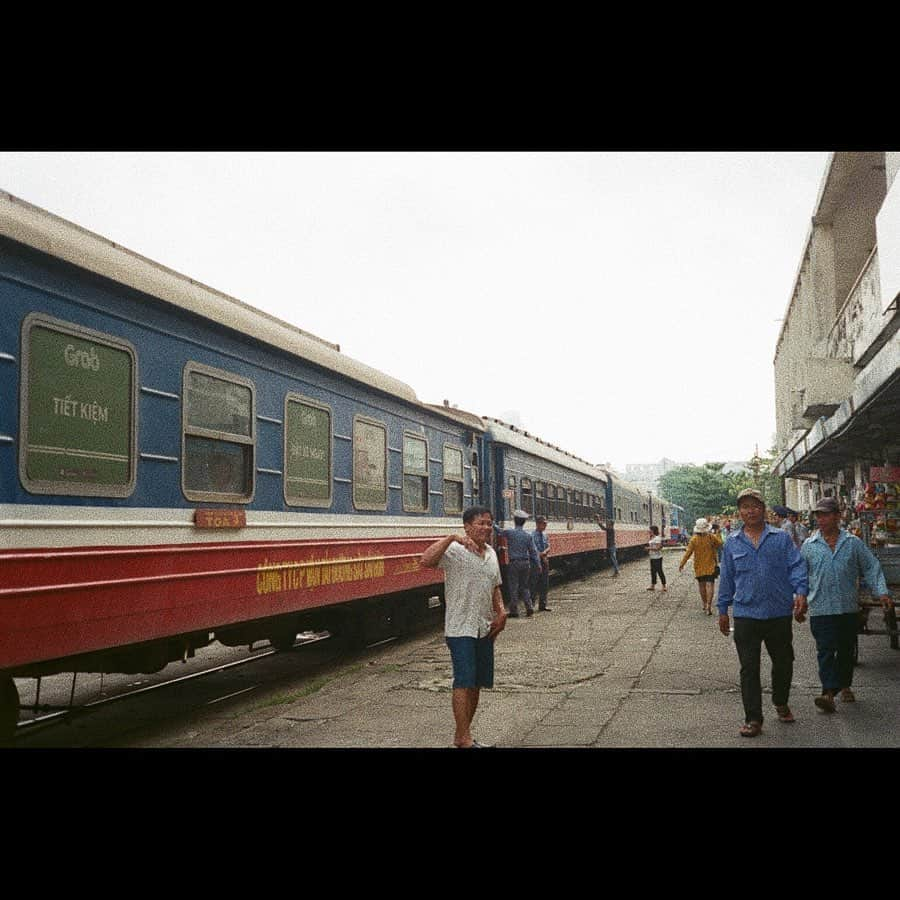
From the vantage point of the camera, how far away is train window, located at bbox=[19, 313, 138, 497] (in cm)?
571

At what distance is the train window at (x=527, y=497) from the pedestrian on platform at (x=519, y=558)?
2562mm

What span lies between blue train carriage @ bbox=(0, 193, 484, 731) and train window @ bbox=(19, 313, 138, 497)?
12 mm

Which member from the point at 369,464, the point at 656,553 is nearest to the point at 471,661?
the point at 369,464

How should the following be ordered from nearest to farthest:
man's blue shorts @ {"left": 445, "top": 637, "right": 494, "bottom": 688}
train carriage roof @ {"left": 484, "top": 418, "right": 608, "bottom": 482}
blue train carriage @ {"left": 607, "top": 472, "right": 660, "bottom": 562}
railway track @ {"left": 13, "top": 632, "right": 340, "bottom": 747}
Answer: man's blue shorts @ {"left": 445, "top": 637, "right": 494, "bottom": 688} → railway track @ {"left": 13, "top": 632, "right": 340, "bottom": 747} → train carriage roof @ {"left": 484, "top": 418, "right": 608, "bottom": 482} → blue train carriage @ {"left": 607, "top": 472, "right": 660, "bottom": 562}

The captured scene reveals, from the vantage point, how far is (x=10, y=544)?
5.43 meters

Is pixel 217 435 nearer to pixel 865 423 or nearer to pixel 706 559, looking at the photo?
pixel 865 423

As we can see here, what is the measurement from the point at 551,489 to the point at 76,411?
52.0ft

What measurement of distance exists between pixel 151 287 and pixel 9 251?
1.35m

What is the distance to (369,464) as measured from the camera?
35.7ft

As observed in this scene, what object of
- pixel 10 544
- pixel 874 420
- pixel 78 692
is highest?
pixel 874 420

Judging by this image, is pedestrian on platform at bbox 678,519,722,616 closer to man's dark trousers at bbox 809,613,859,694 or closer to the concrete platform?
the concrete platform

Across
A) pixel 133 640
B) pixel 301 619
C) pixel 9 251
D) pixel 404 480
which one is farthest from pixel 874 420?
pixel 9 251

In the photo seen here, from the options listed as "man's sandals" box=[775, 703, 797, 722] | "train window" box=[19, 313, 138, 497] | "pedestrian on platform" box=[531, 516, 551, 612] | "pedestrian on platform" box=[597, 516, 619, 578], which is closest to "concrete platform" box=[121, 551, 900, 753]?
"man's sandals" box=[775, 703, 797, 722]
